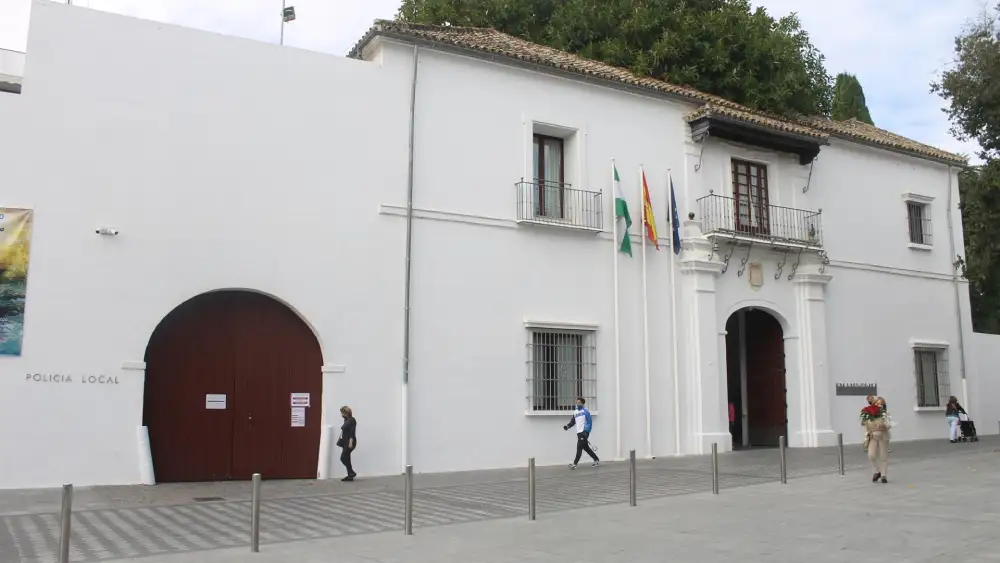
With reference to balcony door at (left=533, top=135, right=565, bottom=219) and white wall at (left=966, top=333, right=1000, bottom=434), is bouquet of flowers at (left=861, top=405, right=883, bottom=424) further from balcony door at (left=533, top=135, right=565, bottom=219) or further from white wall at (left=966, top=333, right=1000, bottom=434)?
white wall at (left=966, top=333, right=1000, bottom=434)

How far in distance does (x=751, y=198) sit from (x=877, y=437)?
8.80 m

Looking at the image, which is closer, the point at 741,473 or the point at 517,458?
the point at 741,473

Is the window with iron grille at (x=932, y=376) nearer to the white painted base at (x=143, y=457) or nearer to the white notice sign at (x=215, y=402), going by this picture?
the white notice sign at (x=215, y=402)

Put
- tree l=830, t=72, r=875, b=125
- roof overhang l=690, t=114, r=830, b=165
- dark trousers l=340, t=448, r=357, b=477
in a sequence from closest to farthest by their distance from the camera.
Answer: dark trousers l=340, t=448, r=357, b=477, roof overhang l=690, t=114, r=830, b=165, tree l=830, t=72, r=875, b=125

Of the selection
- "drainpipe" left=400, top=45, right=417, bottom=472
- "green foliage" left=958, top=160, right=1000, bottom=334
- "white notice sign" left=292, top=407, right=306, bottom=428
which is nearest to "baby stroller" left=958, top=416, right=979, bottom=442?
"green foliage" left=958, top=160, right=1000, bottom=334

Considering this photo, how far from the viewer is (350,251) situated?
1577cm

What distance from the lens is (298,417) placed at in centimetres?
1547

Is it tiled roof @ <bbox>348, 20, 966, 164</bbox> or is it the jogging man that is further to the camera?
tiled roof @ <bbox>348, 20, 966, 164</bbox>

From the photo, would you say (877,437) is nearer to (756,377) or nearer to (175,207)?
(756,377)

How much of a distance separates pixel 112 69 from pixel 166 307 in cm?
401

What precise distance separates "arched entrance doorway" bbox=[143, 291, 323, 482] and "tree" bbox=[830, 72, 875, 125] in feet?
118

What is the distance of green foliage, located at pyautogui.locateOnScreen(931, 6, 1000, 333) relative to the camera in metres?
18.8

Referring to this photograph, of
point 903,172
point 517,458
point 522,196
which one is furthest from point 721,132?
point 517,458

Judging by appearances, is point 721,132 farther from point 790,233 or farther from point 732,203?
point 790,233
